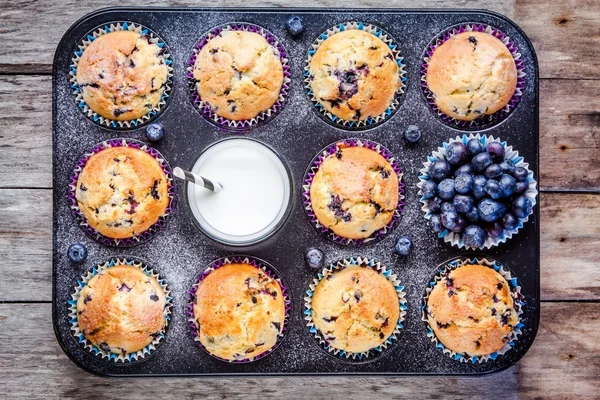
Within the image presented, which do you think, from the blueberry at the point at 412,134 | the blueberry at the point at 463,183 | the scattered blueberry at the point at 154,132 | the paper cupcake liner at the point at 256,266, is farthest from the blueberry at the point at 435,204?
the scattered blueberry at the point at 154,132

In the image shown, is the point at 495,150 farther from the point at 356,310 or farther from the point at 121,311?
the point at 121,311

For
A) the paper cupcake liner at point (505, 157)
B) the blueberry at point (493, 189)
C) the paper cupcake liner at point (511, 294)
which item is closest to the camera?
the blueberry at point (493, 189)

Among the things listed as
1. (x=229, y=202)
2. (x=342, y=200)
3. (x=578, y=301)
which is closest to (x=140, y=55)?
(x=229, y=202)

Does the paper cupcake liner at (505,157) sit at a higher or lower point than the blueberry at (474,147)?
lower

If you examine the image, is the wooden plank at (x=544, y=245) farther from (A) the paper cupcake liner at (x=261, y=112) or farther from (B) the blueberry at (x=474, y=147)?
(A) the paper cupcake liner at (x=261, y=112)

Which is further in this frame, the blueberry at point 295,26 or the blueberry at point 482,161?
→ the blueberry at point 295,26

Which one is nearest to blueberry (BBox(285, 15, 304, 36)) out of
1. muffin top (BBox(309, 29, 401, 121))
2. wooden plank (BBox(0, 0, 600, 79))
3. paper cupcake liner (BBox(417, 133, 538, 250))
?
muffin top (BBox(309, 29, 401, 121))

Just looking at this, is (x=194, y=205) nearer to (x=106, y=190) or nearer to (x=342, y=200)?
(x=106, y=190)
